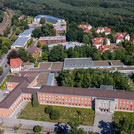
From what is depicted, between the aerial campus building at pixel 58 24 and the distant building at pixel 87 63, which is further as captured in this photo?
the aerial campus building at pixel 58 24

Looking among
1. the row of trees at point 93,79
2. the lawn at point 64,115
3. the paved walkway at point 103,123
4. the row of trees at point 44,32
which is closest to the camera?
the paved walkway at point 103,123

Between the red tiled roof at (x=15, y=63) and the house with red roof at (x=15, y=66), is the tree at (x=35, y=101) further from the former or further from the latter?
the red tiled roof at (x=15, y=63)

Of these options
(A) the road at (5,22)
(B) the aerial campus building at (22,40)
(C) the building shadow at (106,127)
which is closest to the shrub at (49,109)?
(C) the building shadow at (106,127)

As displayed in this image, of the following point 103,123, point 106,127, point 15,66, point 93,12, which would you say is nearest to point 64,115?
point 103,123

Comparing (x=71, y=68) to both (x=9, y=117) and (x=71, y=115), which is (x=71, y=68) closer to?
(x=71, y=115)

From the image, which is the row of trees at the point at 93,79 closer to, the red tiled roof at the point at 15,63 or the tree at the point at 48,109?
the tree at the point at 48,109

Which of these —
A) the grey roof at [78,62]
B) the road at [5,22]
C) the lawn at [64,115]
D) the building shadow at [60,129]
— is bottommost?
the road at [5,22]

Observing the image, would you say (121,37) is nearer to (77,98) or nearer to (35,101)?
(77,98)

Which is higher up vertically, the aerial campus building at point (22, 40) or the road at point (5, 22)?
the aerial campus building at point (22, 40)

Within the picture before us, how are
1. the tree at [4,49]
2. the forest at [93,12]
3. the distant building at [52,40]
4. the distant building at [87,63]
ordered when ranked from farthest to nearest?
1. the forest at [93,12]
2. the distant building at [52,40]
3. the tree at [4,49]
4. the distant building at [87,63]
